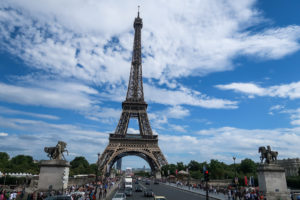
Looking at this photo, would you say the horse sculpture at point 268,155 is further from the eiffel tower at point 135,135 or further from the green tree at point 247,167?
the green tree at point 247,167

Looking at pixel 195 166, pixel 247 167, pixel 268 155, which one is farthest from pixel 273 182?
pixel 195 166

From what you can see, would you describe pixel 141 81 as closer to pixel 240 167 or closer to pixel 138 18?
pixel 138 18

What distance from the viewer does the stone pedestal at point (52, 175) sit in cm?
2336

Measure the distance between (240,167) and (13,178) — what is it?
70067mm

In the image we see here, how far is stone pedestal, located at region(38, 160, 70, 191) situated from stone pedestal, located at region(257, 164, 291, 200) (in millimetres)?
22016

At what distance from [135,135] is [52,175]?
194 feet

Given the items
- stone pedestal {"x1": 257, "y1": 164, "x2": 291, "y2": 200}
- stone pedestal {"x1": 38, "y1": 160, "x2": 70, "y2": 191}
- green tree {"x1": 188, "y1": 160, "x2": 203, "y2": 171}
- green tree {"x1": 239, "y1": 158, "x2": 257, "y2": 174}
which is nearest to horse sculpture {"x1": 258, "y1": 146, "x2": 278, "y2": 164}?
stone pedestal {"x1": 257, "y1": 164, "x2": 291, "y2": 200}

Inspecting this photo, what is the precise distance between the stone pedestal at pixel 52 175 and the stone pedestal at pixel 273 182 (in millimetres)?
22016

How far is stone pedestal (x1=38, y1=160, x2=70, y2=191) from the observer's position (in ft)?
76.6

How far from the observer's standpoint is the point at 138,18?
97375 mm

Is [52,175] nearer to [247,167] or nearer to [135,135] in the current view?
[135,135]

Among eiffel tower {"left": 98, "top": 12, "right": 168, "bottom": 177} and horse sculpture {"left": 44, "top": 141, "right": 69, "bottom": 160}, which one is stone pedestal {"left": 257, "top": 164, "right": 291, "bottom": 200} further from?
eiffel tower {"left": 98, "top": 12, "right": 168, "bottom": 177}

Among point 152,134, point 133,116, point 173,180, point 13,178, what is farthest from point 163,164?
point 13,178

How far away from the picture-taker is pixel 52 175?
77.5 feet
